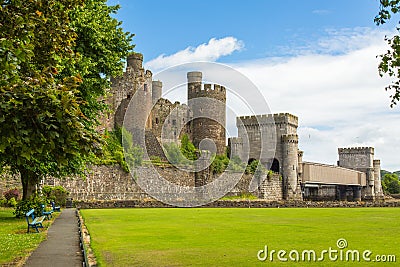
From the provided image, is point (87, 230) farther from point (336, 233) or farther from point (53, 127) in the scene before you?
point (53, 127)

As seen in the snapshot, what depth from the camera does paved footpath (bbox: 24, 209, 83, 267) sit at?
11234 mm

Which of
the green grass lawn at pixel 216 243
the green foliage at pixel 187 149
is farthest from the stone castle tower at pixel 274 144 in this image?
the green grass lawn at pixel 216 243

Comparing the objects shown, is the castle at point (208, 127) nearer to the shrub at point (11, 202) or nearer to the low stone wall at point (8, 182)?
the low stone wall at point (8, 182)

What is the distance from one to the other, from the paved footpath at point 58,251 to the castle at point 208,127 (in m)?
36.6

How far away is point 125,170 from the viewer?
45781mm

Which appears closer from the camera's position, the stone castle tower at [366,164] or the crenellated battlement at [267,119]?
the crenellated battlement at [267,119]

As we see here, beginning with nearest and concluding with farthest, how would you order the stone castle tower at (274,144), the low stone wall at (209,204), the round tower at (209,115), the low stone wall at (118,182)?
the low stone wall at (209,204) → the low stone wall at (118,182) → the round tower at (209,115) → the stone castle tower at (274,144)

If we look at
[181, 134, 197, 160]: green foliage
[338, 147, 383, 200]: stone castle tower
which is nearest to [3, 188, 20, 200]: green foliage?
[181, 134, 197, 160]: green foliage

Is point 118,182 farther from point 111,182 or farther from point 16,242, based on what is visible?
point 16,242

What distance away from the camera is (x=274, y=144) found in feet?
233

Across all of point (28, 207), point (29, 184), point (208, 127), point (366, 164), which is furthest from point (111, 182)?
point (366, 164)

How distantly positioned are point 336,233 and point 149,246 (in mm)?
6290

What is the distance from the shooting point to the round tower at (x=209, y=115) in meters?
64.4

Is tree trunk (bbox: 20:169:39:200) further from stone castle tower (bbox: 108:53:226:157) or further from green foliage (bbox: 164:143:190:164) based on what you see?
green foliage (bbox: 164:143:190:164)
